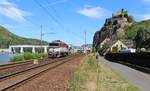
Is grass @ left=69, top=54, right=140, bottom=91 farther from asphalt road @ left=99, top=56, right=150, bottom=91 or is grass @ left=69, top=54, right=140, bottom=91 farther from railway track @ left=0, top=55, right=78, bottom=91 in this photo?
railway track @ left=0, top=55, right=78, bottom=91

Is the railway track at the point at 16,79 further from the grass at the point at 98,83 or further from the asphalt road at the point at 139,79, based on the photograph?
the asphalt road at the point at 139,79

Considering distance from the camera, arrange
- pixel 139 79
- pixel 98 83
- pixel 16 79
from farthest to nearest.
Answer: pixel 139 79, pixel 16 79, pixel 98 83

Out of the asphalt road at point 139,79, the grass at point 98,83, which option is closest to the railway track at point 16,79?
the grass at point 98,83

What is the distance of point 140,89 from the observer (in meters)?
20.0

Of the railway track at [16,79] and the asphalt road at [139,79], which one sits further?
the asphalt road at [139,79]

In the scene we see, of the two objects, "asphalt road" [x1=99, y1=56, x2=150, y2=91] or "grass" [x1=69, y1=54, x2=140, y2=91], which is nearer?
"grass" [x1=69, y1=54, x2=140, y2=91]

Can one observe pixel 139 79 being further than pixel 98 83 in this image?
Yes

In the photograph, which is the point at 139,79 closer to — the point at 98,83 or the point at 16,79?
the point at 98,83

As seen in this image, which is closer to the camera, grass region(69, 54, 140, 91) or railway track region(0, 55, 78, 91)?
grass region(69, 54, 140, 91)

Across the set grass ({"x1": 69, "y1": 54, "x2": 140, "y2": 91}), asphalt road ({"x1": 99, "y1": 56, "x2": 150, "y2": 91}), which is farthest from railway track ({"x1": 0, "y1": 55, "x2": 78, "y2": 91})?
asphalt road ({"x1": 99, "y1": 56, "x2": 150, "y2": 91})

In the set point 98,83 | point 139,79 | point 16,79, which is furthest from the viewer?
point 139,79

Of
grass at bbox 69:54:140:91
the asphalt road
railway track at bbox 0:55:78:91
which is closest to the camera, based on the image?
grass at bbox 69:54:140:91

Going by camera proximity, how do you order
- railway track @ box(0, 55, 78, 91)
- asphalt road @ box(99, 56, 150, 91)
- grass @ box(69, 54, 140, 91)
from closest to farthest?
grass @ box(69, 54, 140, 91), railway track @ box(0, 55, 78, 91), asphalt road @ box(99, 56, 150, 91)

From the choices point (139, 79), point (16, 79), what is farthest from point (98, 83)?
point (16, 79)
